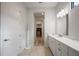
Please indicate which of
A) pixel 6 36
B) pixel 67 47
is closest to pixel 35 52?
pixel 6 36

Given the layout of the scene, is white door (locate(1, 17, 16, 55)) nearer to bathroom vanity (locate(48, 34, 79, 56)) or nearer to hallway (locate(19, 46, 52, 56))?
hallway (locate(19, 46, 52, 56))

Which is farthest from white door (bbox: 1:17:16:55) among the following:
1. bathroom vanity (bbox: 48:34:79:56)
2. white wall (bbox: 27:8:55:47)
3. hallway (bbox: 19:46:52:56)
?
white wall (bbox: 27:8:55:47)

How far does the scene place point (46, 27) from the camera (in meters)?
6.45

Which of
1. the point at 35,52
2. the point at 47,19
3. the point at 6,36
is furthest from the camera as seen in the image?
the point at 47,19

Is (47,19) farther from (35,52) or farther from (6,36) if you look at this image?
(6,36)

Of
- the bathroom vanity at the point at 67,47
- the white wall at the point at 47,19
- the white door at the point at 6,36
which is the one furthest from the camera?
the white wall at the point at 47,19

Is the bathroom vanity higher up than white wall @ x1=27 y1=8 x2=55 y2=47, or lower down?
lower down

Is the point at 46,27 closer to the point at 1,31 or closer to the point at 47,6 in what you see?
the point at 47,6

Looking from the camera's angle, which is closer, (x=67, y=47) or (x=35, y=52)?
(x=67, y=47)

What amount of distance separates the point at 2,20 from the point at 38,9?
3419mm

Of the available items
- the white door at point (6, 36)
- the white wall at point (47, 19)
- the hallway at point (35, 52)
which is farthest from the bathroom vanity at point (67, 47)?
the white wall at point (47, 19)

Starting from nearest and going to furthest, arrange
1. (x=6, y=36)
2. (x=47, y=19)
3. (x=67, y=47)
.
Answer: (x=67, y=47) < (x=6, y=36) < (x=47, y=19)

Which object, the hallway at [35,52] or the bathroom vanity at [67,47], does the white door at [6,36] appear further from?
the bathroom vanity at [67,47]

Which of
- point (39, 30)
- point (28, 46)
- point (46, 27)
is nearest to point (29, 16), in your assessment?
point (46, 27)
